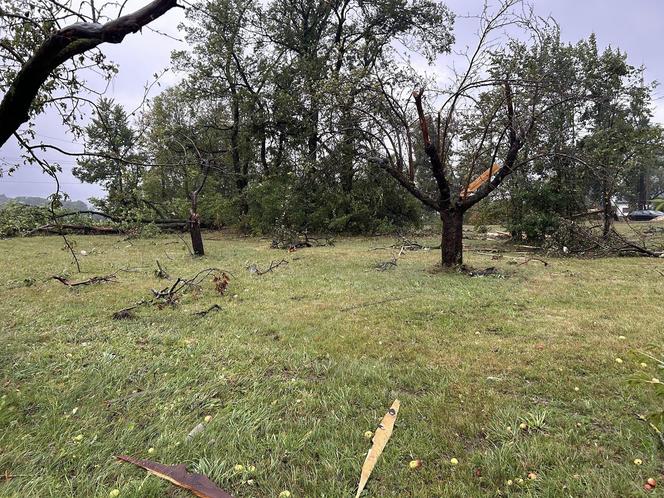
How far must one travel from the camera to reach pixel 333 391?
8.59 feet

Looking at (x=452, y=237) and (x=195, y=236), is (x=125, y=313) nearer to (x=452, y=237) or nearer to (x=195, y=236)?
(x=452, y=237)

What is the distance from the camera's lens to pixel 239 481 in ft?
5.94

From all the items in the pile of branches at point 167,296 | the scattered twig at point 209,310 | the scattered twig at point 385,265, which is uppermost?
the pile of branches at point 167,296

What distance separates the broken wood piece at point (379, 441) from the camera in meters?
1.80

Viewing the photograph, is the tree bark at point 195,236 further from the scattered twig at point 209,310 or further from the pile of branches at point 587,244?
the pile of branches at point 587,244

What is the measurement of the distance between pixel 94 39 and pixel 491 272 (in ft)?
21.1

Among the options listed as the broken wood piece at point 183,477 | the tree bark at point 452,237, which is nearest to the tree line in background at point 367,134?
the tree bark at point 452,237

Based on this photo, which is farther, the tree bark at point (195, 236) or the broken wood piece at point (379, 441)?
the tree bark at point (195, 236)

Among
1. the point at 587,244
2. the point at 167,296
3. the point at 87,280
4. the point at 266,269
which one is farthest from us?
the point at 587,244

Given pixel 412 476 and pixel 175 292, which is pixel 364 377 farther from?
pixel 175 292

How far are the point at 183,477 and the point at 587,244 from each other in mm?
9790

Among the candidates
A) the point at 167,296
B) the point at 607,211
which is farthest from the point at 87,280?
the point at 607,211

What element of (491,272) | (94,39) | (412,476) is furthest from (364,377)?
(491,272)

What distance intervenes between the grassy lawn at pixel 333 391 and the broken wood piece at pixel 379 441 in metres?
0.04
